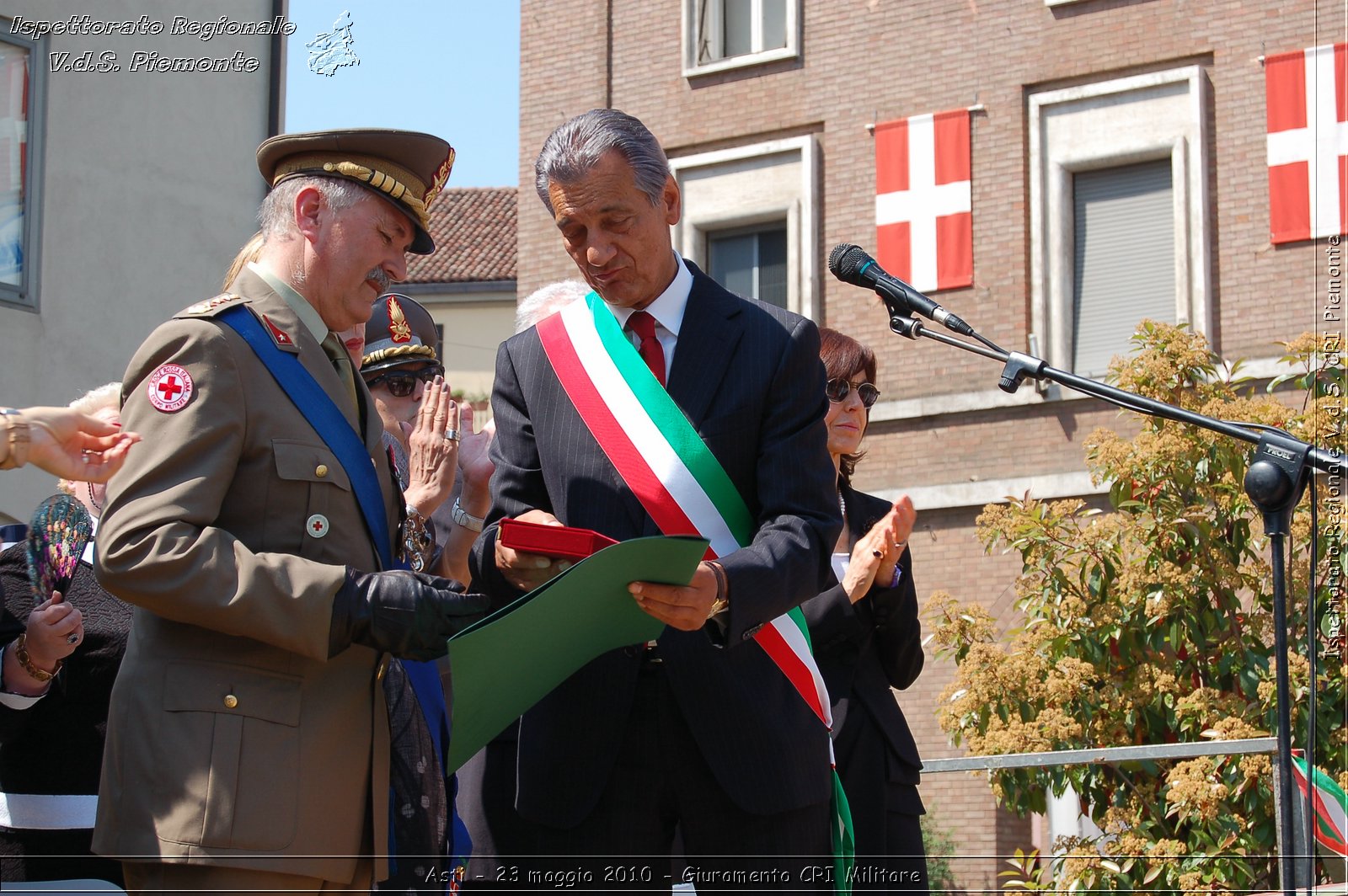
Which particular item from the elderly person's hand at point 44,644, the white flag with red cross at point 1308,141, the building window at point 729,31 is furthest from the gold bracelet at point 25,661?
the building window at point 729,31

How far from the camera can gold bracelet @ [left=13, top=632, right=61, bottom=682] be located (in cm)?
387

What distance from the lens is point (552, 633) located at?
3.04 meters

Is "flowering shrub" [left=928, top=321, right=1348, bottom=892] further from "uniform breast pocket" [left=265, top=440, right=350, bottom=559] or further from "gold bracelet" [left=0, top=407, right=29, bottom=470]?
"gold bracelet" [left=0, top=407, right=29, bottom=470]

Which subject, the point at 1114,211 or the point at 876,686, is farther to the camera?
the point at 1114,211

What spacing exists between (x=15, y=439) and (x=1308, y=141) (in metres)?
15.1

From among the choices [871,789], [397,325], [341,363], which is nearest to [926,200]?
[397,325]

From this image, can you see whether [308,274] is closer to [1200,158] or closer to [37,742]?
[37,742]

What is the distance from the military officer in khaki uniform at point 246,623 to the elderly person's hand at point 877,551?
5.65 feet

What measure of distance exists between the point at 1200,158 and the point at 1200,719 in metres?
9.43

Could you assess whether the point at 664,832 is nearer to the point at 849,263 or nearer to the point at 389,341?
the point at 389,341

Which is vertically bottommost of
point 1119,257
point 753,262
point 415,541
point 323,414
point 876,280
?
point 415,541

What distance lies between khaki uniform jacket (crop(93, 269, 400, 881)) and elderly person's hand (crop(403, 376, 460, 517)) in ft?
4.06

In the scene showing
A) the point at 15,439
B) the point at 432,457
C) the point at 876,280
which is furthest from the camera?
the point at 876,280

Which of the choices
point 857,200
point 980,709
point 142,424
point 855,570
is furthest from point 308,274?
point 857,200
